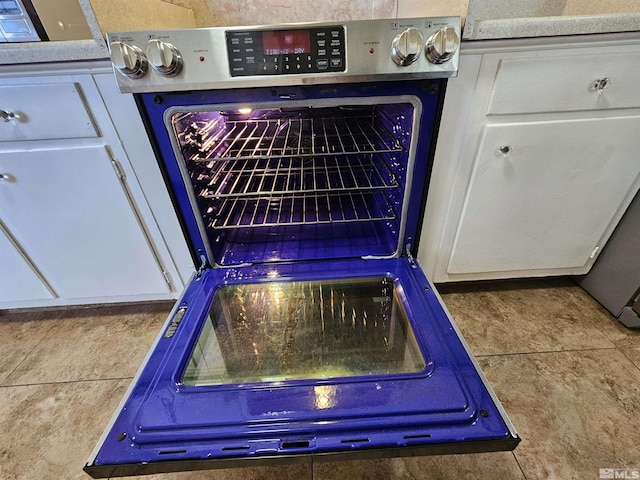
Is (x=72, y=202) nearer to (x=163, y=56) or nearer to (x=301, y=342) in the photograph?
(x=163, y=56)

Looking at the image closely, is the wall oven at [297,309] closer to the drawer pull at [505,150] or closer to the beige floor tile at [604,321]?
the drawer pull at [505,150]

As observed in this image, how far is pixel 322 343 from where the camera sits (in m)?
0.73

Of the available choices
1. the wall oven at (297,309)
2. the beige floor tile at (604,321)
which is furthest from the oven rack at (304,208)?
the beige floor tile at (604,321)

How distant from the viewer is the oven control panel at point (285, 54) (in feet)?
2.06

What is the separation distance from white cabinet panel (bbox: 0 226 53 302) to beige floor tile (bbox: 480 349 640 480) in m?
1.67

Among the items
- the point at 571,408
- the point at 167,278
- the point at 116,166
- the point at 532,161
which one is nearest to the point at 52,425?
the point at 167,278

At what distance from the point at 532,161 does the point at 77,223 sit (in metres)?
1.47

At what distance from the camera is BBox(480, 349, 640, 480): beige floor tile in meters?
0.82

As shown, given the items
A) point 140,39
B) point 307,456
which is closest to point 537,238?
point 307,456

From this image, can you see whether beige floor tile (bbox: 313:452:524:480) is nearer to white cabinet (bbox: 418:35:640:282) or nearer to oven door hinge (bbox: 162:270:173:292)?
white cabinet (bbox: 418:35:640:282)

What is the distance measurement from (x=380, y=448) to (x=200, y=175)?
34.2 inches

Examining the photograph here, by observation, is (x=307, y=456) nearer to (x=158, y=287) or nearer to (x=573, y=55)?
(x=158, y=287)

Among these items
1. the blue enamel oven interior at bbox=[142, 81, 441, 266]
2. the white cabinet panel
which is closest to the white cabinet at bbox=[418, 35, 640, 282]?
the blue enamel oven interior at bbox=[142, 81, 441, 266]

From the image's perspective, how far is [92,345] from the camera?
121 cm
